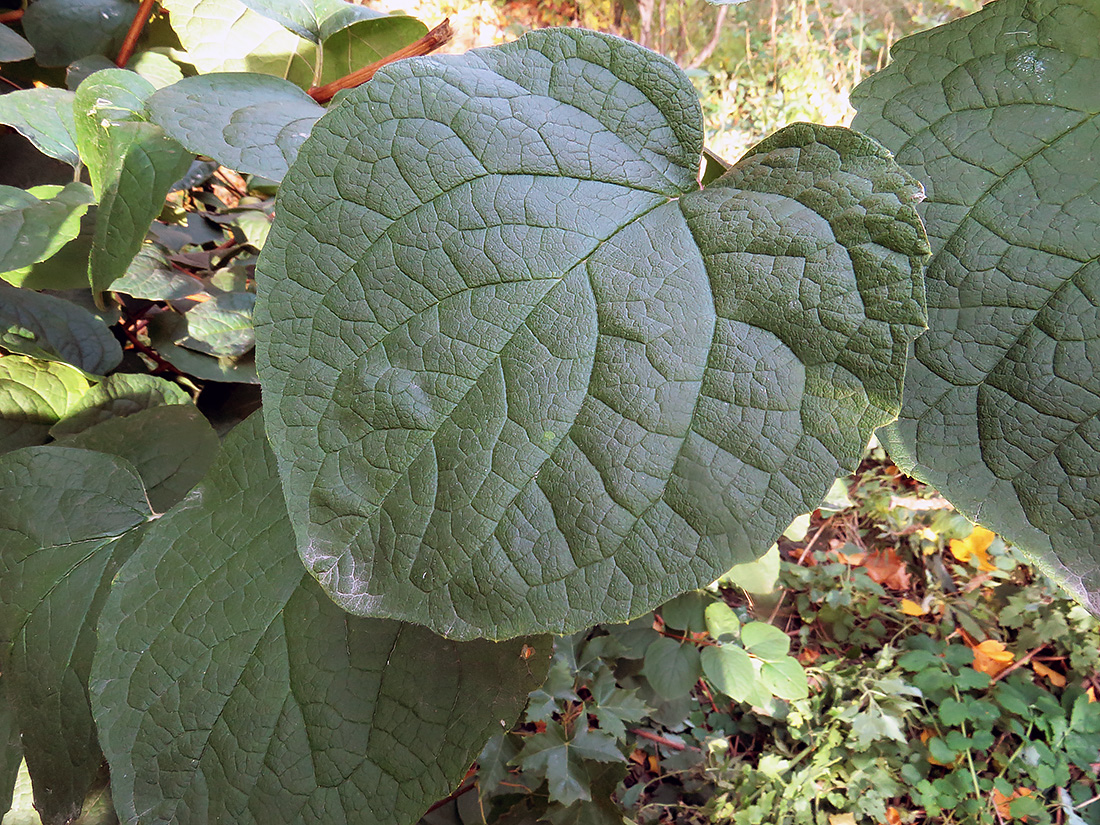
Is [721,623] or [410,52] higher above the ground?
[410,52]

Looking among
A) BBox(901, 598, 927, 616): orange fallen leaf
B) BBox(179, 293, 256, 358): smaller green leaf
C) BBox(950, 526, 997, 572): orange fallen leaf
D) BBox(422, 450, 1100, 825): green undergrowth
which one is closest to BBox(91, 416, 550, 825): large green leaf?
BBox(179, 293, 256, 358): smaller green leaf

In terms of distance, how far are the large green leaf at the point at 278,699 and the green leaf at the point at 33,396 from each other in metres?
0.49

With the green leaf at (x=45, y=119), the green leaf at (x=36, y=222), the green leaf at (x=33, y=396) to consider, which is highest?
the green leaf at (x=45, y=119)

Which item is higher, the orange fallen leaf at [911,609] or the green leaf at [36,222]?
the green leaf at [36,222]

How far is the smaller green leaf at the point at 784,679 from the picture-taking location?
4.88ft


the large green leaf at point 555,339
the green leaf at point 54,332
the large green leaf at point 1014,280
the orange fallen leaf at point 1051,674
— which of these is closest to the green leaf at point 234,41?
the green leaf at point 54,332

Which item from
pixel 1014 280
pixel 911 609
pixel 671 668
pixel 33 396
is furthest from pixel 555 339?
pixel 911 609

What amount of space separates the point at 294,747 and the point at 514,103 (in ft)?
1.53

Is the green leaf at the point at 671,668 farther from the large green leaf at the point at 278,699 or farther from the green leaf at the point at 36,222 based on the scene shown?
the green leaf at the point at 36,222

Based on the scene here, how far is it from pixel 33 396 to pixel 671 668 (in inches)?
49.9

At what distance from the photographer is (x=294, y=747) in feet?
1.53

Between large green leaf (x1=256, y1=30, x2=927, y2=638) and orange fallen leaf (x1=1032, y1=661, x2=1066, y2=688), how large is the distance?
2.08 m

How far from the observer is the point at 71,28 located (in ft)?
3.04

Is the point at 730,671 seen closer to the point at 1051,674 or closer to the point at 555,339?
the point at 1051,674
